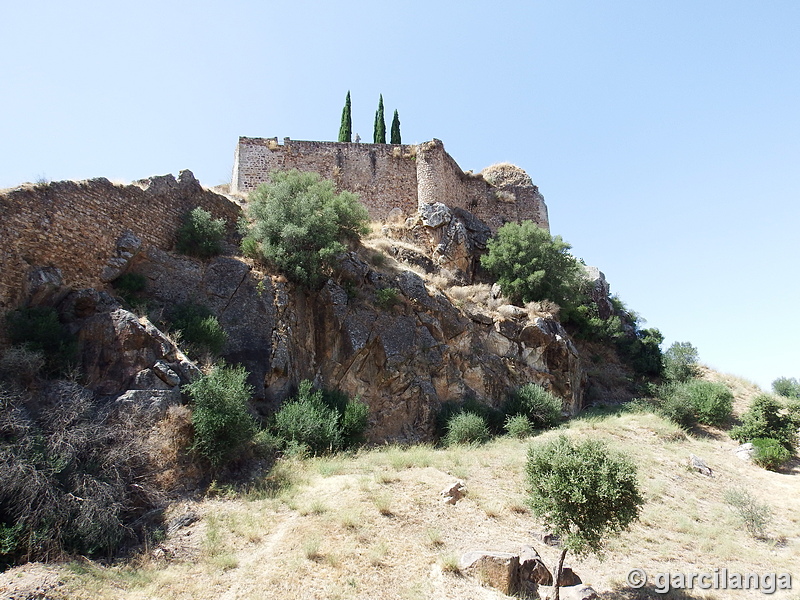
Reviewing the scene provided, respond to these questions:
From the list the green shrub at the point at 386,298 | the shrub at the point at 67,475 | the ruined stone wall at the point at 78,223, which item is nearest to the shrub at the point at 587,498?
the shrub at the point at 67,475

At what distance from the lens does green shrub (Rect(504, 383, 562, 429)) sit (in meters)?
16.9

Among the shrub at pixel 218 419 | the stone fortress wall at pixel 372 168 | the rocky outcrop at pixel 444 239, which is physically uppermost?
the stone fortress wall at pixel 372 168

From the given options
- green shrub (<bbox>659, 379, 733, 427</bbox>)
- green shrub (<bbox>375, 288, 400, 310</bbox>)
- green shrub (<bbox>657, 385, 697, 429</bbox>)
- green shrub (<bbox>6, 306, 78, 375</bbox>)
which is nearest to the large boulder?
green shrub (<bbox>6, 306, 78, 375</bbox>)

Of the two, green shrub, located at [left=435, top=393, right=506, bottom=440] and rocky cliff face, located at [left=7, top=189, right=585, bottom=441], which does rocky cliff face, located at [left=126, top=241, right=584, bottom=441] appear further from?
green shrub, located at [left=435, top=393, right=506, bottom=440]

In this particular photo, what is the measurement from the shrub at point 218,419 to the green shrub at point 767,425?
1604 centimetres

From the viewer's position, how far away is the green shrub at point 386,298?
16719 mm

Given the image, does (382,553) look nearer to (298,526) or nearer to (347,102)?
(298,526)

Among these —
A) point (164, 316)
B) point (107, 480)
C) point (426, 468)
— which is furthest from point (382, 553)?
point (164, 316)

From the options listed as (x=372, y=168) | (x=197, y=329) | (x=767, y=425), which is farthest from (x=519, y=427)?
Result: (x=372, y=168)

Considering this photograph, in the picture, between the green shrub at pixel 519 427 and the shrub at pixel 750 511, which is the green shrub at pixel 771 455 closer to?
the shrub at pixel 750 511

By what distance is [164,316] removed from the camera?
43.5 feet

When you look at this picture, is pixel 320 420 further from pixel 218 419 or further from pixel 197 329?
pixel 197 329

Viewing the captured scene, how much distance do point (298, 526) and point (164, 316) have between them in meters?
6.69

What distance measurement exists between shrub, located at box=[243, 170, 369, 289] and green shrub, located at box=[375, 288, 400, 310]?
1735 mm
